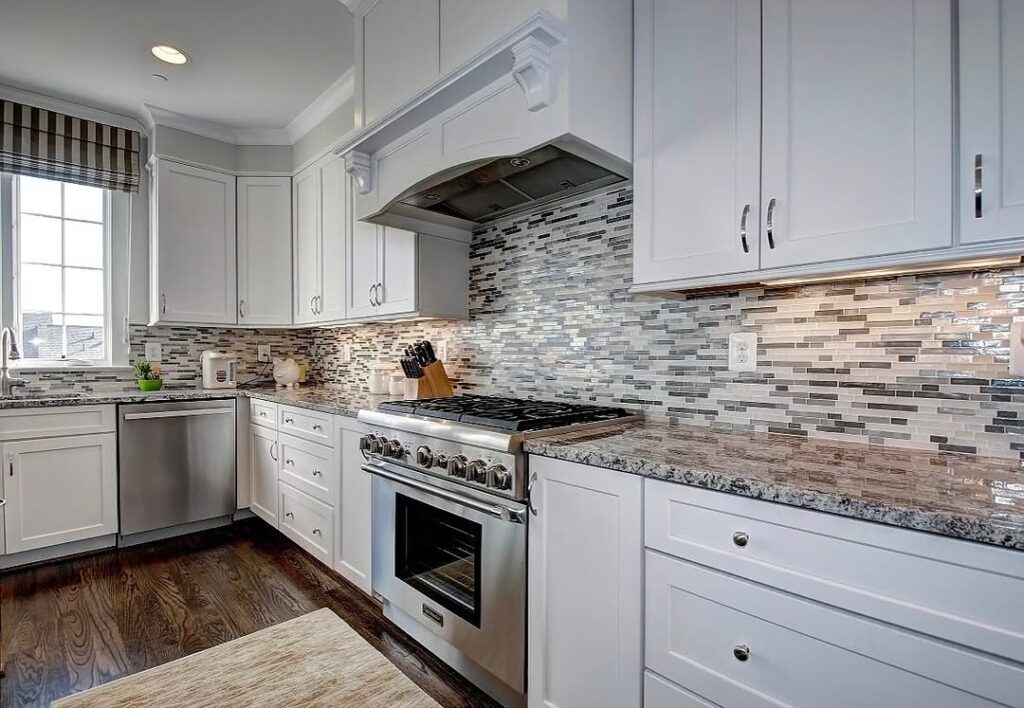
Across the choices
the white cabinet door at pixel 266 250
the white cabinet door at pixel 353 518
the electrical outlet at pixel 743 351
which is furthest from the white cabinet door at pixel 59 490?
the electrical outlet at pixel 743 351

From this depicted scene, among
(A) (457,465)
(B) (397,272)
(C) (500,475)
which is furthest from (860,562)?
(B) (397,272)

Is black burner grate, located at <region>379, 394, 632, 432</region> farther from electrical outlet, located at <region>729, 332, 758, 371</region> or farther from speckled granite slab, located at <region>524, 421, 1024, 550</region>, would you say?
electrical outlet, located at <region>729, 332, 758, 371</region>

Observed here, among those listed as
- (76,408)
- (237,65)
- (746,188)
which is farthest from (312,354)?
(746,188)

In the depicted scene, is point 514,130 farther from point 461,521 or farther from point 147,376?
point 147,376

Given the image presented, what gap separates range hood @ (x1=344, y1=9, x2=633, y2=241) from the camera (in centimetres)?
157

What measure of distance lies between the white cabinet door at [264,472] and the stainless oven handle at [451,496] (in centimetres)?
127

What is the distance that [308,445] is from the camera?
2824 millimetres

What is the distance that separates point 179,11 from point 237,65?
0.49m

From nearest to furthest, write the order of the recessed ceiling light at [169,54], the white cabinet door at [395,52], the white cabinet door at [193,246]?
the white cabinet door at [395,52]
the recessed ceiling light at [169,54]
the white cabinet door at [193,246]

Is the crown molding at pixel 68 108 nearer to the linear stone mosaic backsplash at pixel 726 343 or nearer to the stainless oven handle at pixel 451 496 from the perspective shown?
the linear stone mosaic backsplash at pixel 726 343

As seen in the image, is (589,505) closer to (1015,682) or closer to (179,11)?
(1015,682)

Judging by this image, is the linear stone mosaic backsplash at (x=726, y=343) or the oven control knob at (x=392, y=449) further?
the oven control knob at (x=392, y=449)

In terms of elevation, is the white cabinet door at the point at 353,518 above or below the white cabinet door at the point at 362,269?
below

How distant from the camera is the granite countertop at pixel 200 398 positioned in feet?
8.63
